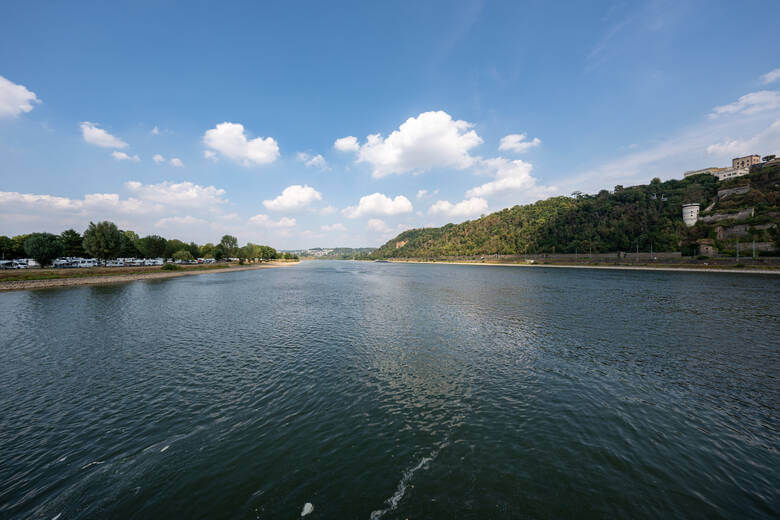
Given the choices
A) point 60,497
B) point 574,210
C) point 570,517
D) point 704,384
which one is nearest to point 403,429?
point 570,517

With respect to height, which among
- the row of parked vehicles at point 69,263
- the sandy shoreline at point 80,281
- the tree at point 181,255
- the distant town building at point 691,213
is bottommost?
the sandy shoreline at point 80,281

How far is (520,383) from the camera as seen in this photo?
14734 millimetres

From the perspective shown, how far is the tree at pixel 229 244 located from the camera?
14725 centimetres

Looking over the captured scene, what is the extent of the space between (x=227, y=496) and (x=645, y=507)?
39.0ft

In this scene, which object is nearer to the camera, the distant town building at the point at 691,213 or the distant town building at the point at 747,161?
the distant town building at the point at 691,213

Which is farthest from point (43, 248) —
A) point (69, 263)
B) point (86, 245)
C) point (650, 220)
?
point (650, 220)

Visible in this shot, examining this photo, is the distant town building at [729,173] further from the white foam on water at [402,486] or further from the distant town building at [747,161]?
the white foam on water at [402,486]

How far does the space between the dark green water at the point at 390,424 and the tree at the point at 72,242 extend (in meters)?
91.4

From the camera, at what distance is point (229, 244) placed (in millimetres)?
147875

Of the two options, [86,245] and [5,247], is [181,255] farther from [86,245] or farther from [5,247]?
[5,247]

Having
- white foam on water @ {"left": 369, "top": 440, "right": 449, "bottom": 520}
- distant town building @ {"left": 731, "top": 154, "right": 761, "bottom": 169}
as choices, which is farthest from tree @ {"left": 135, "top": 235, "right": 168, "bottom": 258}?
distant town building @ {"left": 731, "top": 154, "right": 761, "bottom": 169}

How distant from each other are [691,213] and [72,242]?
240m

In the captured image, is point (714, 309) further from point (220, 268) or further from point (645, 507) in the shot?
point (220, 268)

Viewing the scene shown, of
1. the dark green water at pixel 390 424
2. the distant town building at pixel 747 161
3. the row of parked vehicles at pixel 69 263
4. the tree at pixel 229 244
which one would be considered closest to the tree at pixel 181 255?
the row of parked vehicles at pixel 69 263
